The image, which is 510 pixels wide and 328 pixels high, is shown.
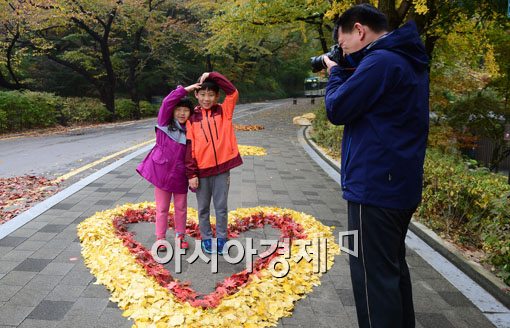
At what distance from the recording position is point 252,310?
283 cm

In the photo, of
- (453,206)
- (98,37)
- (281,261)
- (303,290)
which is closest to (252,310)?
(303,290)

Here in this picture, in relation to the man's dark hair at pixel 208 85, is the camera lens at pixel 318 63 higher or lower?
higher

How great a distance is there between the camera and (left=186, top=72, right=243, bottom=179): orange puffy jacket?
366 cm

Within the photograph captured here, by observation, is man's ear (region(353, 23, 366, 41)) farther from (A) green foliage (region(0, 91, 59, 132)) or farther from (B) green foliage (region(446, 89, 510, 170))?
(A) green foliage (region(0, 91, 59, 132))

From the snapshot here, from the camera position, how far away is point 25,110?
50.5 feet

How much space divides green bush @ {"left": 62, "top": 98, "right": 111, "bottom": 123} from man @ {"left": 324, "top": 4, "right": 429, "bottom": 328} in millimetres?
17852

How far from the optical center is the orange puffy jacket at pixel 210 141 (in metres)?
3.66

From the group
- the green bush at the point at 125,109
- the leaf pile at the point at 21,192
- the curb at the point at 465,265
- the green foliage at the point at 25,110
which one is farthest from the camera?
the green bush at the point at 125,109

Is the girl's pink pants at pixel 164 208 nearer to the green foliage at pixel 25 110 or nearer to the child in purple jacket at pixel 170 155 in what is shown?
the child in purple jacket at pixel 170 155

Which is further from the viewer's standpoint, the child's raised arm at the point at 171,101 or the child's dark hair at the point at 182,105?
the child's dark hair at the point at 182,105

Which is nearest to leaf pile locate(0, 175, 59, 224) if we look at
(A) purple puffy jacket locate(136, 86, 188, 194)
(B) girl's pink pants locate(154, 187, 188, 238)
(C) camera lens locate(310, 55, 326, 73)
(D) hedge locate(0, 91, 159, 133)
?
(B) girl's pink pants locate(154, 187, 188, 238)

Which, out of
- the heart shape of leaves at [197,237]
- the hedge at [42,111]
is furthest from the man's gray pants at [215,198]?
the hedge at [42,111]

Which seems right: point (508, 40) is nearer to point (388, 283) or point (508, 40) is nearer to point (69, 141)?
point (388, 283)

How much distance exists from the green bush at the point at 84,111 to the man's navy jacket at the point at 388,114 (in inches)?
705
